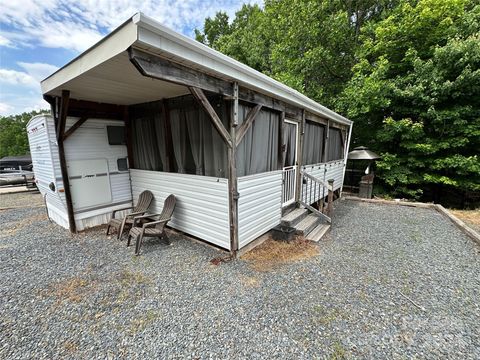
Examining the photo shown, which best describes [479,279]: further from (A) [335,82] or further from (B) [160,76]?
(A) [335,82]

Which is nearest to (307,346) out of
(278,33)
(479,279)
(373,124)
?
(479,279)

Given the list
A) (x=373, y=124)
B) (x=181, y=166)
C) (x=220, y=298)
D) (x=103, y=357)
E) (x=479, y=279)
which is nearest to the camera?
(x=103, y=357)

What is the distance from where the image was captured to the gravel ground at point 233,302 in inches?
73.2

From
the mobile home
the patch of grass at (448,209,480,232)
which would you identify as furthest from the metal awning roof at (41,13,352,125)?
the patch of grass at (448,209,480,232)

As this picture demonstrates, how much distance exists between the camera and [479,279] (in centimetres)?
284

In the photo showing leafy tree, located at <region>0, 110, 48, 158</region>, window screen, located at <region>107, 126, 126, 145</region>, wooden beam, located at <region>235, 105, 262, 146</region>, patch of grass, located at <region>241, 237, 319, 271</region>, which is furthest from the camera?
leafy tree, located at <region>0, 110, 48, 158</region>

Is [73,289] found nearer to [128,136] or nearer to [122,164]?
[122,164]

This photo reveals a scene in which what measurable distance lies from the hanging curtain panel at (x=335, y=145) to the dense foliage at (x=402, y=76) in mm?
1593

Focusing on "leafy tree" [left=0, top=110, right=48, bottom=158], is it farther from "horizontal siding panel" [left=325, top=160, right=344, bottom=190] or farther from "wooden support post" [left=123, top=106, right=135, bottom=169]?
"horizontal siding panel" [left=325, top=160, right=344, bottom=190]

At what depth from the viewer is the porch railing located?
4.88 meters

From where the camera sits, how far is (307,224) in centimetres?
445

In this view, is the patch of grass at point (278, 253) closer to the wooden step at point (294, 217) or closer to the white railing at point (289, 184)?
the wooden step at point (294, 217)

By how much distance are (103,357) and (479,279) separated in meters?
4.66

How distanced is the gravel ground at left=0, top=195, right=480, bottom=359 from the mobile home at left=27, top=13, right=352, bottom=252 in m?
0.90
